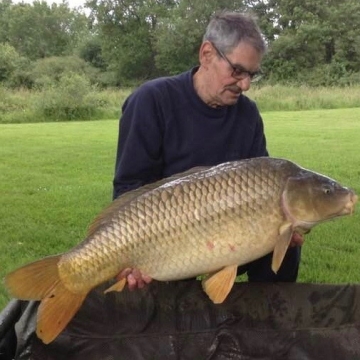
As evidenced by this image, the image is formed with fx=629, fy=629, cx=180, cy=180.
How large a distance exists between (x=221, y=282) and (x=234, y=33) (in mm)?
713

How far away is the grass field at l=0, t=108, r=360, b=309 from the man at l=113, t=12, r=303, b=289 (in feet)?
2.73

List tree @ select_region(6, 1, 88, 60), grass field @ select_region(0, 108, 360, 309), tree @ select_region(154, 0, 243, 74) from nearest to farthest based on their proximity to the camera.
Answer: grass field @ select_region(0, 108, 360, 309), tree @ select_region(154, 0, 243, 74), tree @ select_region(6, 1, 88, 60)

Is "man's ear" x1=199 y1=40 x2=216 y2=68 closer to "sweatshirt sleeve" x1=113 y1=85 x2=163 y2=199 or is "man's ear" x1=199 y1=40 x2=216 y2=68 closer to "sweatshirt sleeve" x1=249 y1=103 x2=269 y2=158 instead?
"sweatshirt sleeve" x1=113 y1=85 x2=163 y2=199

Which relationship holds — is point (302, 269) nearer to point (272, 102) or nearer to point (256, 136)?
point (256, 136)

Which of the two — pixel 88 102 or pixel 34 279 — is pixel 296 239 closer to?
pixel 34 279

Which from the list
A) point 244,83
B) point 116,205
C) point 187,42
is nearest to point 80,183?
point 244,83

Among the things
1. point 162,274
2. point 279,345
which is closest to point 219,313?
point 279,345

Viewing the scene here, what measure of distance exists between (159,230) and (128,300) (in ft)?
1.71

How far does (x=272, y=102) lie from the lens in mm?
14672

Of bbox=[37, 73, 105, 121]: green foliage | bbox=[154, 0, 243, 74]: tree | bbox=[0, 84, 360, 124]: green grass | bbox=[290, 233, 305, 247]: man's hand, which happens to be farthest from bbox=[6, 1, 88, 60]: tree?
bbox=[290, 233, 305, 247]: man's hand

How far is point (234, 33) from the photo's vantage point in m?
1.75

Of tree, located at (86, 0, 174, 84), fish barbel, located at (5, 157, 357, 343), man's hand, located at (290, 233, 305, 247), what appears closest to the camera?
fish barbel, located at (5, 157, 357, 343)

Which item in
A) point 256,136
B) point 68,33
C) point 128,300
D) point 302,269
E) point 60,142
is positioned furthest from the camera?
point 68,33

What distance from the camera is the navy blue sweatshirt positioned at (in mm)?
1878
